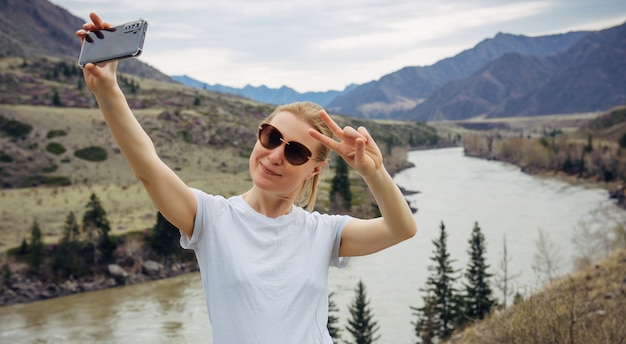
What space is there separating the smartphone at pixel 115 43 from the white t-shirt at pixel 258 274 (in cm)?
53

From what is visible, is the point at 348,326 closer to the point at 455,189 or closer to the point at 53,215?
the point at 53,215

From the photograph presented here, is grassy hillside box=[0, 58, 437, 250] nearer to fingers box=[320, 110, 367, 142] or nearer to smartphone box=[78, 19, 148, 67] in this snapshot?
smartphone box=[78, 19, 148, 67]

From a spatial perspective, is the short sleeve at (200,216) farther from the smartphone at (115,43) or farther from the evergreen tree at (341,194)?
the evergreen tree at (341,194)

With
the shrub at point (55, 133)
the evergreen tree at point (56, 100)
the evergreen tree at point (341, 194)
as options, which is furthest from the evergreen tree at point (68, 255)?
the evergreen tree at point (56, 100)

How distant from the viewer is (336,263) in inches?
87.7

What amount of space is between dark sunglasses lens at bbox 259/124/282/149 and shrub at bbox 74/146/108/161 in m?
57.7

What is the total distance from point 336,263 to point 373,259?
33.0 metres

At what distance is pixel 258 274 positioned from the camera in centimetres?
190

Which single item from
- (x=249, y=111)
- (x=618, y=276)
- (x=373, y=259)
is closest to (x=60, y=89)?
(x=249, y=111)

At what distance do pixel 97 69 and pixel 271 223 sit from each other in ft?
2.45

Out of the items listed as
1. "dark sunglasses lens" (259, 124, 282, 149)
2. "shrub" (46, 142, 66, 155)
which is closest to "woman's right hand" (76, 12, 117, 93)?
"dark sunglasses lens" (259, 124, 282, 149)

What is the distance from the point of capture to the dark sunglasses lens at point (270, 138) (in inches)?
82.1

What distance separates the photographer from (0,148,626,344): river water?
2455 centimetres

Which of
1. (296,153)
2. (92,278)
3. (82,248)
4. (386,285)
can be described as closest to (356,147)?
(296,153)
